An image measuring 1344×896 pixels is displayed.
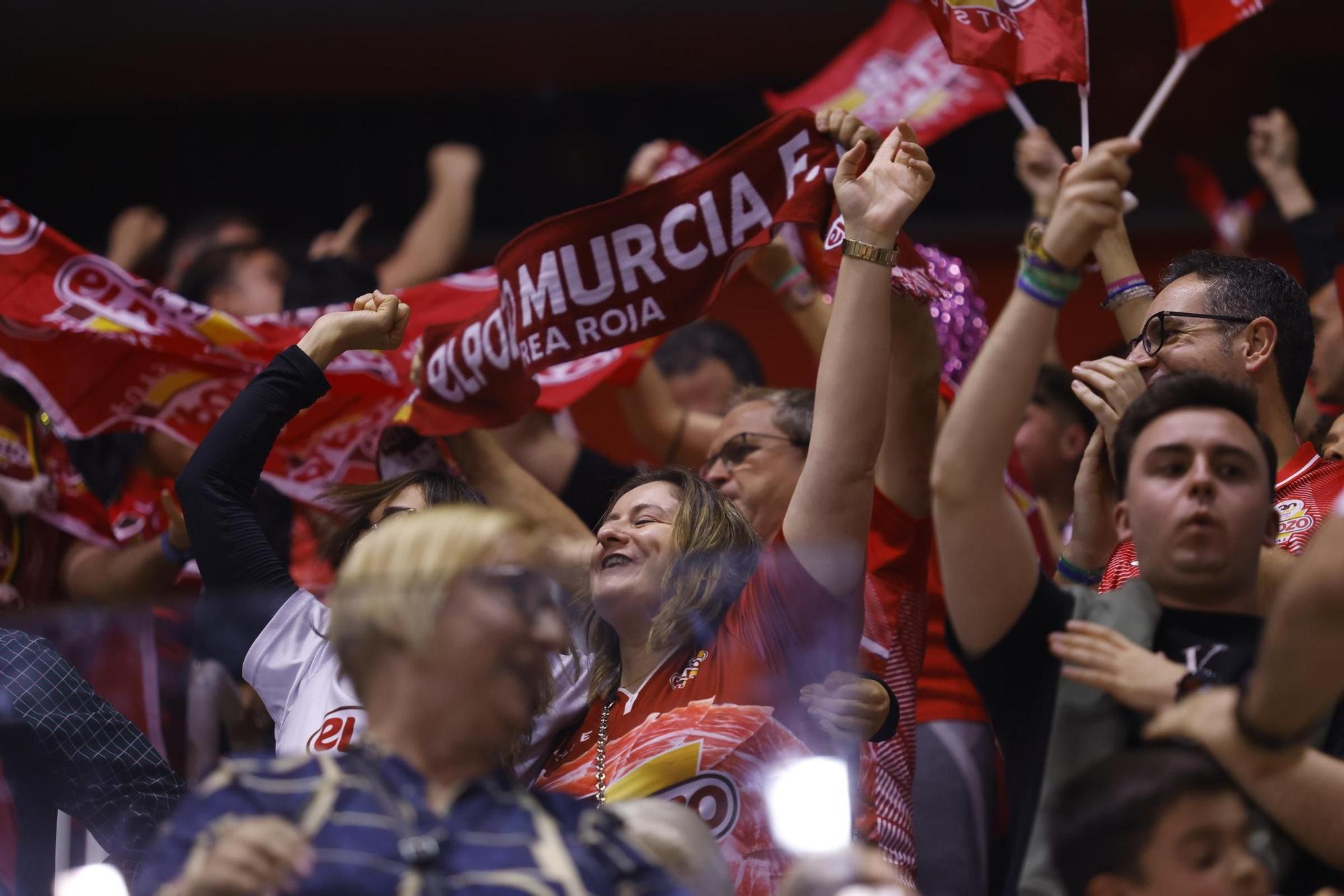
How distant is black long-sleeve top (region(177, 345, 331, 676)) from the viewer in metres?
2.72

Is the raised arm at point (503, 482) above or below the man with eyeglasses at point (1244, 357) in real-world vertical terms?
above

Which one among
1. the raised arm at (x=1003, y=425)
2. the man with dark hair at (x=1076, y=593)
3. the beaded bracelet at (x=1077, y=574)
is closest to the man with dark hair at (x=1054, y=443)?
the beaded bracelet at (x=1077, y=574)

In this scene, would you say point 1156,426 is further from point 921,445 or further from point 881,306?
point 921,445

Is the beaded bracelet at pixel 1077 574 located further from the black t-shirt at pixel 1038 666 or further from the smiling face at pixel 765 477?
the smiling face at pixel 765 477

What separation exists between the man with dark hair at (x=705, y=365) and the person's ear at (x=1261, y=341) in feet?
6.11

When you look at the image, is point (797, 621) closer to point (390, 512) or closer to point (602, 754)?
point (602, 754)

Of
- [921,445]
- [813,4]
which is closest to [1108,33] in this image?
[813,4]

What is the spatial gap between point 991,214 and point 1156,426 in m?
5.42

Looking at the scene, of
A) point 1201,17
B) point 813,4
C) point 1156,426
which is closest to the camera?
point 1156,426

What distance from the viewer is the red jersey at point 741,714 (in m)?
2.31

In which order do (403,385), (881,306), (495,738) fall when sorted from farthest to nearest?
1. (403,385)
2. (881,306)
3. (495,738)

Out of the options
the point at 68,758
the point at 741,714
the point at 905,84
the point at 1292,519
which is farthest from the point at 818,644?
the point at 905,84

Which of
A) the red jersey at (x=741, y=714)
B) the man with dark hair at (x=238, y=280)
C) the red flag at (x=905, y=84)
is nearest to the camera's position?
the red jersey at (x=741, y=714)

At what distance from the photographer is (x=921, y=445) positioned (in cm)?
268
